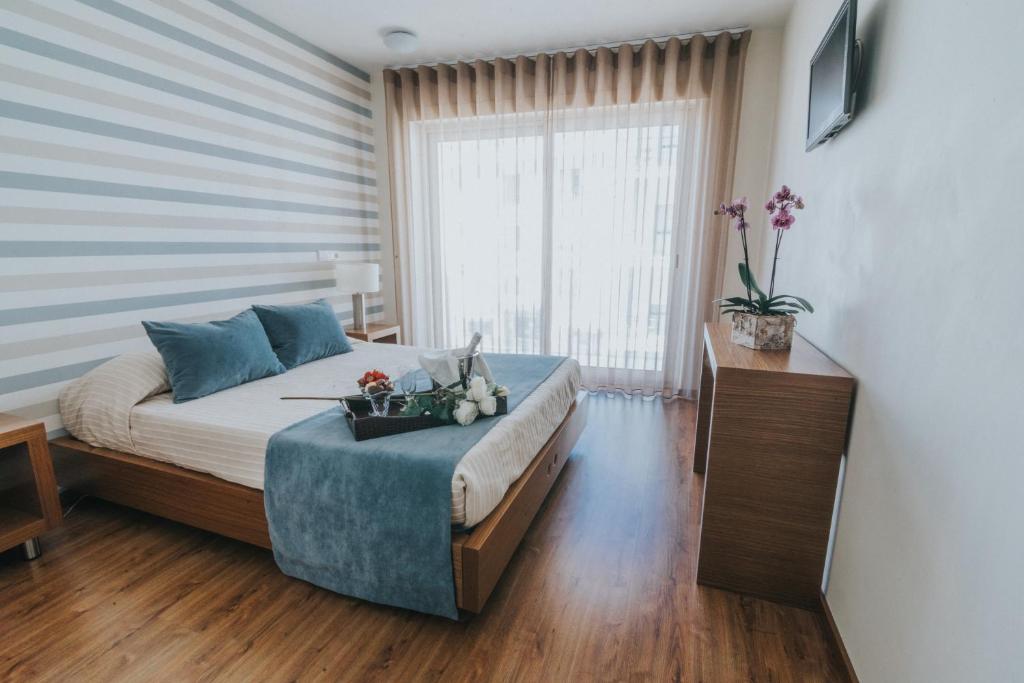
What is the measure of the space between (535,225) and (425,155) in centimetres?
121

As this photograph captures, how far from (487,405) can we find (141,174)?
88.7 inches

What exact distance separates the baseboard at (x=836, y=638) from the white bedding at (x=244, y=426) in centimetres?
113

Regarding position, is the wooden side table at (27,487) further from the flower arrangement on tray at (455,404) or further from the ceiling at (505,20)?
the ceiling at (505,20)

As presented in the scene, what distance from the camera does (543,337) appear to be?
4.16 metres

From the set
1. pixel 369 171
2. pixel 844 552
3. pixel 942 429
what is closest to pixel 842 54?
pixel 942 429

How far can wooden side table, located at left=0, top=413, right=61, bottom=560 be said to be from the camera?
1817 mm

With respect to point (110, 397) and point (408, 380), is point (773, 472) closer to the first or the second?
point (408, 380)

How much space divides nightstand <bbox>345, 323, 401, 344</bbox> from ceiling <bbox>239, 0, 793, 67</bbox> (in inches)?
87.5

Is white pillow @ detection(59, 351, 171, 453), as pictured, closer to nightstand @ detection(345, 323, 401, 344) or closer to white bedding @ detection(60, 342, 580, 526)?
white bedding @ detection(60, 342, 580, 526)

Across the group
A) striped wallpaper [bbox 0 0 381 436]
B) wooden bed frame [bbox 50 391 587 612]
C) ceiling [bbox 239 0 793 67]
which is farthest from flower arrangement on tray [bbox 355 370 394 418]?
ceiling [bbox 239 0 793 67]

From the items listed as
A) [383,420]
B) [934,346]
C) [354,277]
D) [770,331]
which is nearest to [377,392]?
[383,420]

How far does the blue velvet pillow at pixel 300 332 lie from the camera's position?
2.88 meters

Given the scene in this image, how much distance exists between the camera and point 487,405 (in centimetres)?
191

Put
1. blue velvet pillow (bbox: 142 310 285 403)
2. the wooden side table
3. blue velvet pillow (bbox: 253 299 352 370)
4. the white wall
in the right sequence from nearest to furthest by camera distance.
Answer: the white wall → the wooden side table → blue velvet pillow (bbox: 142 310 285 403) → blue velvet pillow (bbox: 253 299 352 370)
